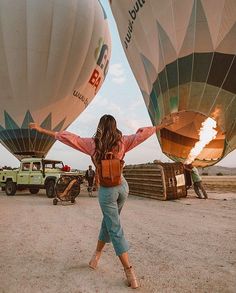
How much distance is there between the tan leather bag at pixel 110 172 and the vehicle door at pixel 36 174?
12121mm

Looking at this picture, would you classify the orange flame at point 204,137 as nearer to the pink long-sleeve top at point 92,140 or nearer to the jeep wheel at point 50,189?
the jeep wheel at point 50,189

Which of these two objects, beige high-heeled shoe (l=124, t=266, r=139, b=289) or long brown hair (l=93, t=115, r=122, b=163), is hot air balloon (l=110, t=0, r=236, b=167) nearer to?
long brown hair (l=93, t=115, r=122, b=163)

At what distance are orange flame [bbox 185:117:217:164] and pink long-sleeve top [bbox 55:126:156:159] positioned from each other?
8.07 metres

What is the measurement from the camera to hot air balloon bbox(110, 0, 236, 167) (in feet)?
33.7

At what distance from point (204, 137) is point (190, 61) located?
289cm

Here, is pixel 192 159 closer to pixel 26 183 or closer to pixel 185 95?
pixel 185 95

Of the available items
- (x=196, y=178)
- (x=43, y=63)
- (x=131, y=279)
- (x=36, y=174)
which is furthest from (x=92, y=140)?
(x=43, y=63)

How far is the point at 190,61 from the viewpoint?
10984 millimetres

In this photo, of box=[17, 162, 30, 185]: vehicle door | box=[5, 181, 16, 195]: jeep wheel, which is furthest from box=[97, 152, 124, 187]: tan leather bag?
box=[5, 181, 16, 195]: jeep wheel

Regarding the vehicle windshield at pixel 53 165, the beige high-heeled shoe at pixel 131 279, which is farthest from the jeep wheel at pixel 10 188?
the beige high-heeled shoe at pixel 131 279

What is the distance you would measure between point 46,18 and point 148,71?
11.6 metres

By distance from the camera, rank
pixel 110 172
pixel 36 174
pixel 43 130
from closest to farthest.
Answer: pixel 110 172
pixel 43 130
pixel 36 174

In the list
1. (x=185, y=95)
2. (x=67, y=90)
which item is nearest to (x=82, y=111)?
(x=67, y=90)

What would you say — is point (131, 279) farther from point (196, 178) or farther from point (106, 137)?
point (196, 178)
